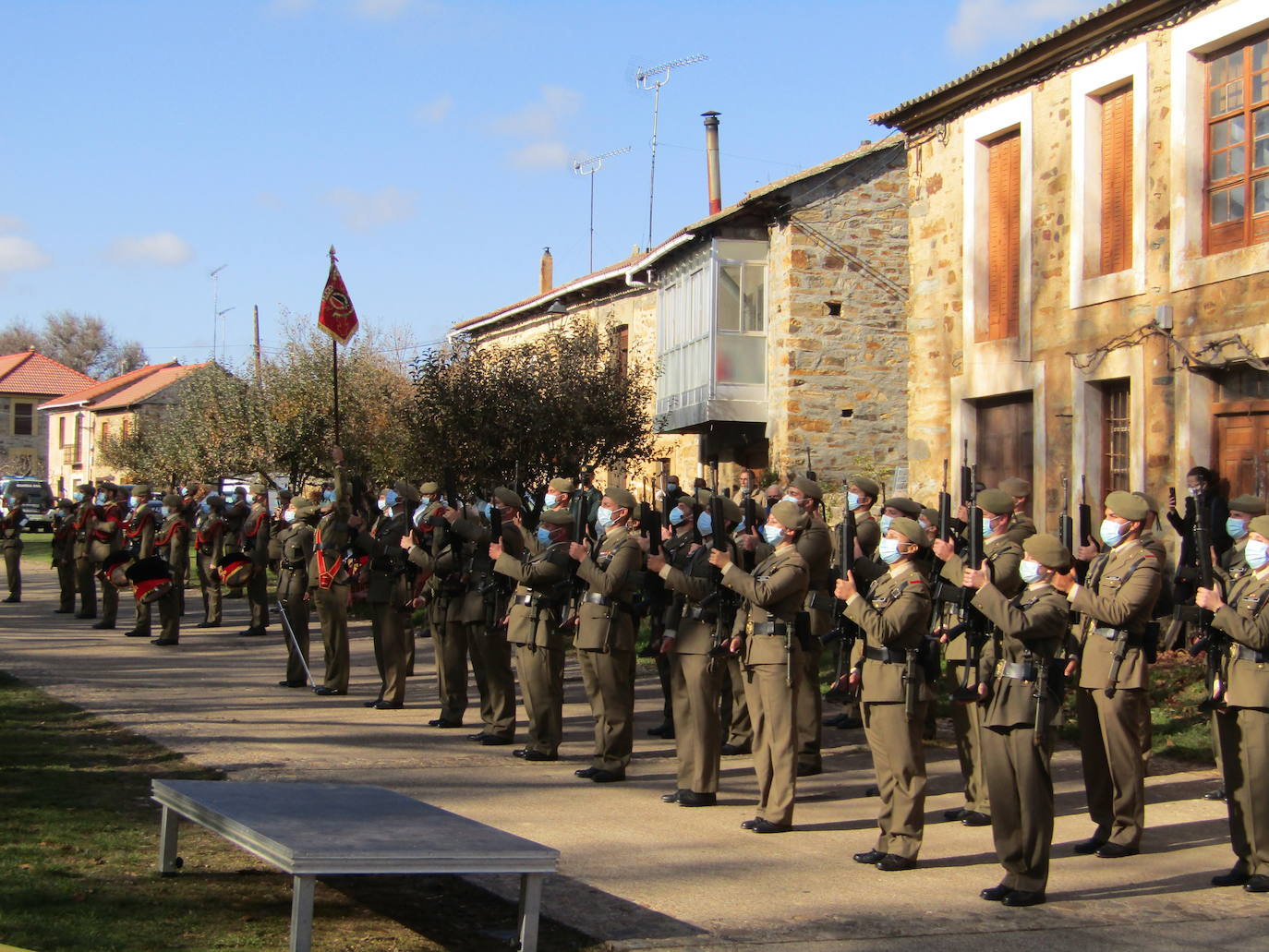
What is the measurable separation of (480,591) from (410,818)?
212 inches

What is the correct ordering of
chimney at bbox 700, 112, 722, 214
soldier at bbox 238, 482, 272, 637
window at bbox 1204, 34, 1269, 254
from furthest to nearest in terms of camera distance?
chimney at bbox 700, 112, 722, 214 → soldier at bbox 238, 482, 272, 637 → window at bbox 1204, 34, 1269, 254

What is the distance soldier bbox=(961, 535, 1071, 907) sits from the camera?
258 inches

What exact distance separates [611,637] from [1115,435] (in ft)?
27.0

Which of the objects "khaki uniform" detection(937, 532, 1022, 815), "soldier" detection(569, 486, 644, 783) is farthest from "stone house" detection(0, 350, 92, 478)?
"khaki uniform" detection(937, 532, 1022, 815)

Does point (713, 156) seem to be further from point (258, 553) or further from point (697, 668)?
point (697, 668)

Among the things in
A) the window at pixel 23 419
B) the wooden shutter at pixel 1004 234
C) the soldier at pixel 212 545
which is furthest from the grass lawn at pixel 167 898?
the window at pixel 23 419

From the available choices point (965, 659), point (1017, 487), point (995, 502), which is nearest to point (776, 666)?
point (965, 659)

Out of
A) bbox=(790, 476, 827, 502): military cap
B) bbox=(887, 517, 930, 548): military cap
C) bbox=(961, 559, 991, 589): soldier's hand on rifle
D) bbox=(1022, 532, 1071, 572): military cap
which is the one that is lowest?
bbox=(961, 559, 991, 589): soldier's hand on rifle

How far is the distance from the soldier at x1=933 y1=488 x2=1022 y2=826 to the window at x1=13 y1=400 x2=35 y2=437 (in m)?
73.4

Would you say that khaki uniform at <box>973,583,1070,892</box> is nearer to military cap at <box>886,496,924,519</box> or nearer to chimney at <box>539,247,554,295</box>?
military cap at <box>886,496,924,519</box>

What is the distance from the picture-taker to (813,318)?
23.8m

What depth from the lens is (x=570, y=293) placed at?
106 ft

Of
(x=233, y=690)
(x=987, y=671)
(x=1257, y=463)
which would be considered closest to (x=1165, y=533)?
(x=1257, y=463)

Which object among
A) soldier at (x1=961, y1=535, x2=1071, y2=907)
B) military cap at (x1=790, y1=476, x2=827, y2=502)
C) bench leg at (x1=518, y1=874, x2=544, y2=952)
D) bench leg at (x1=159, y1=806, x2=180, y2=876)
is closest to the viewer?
bench leg at (x1=518, y1=874, x2=544, y2=952)
